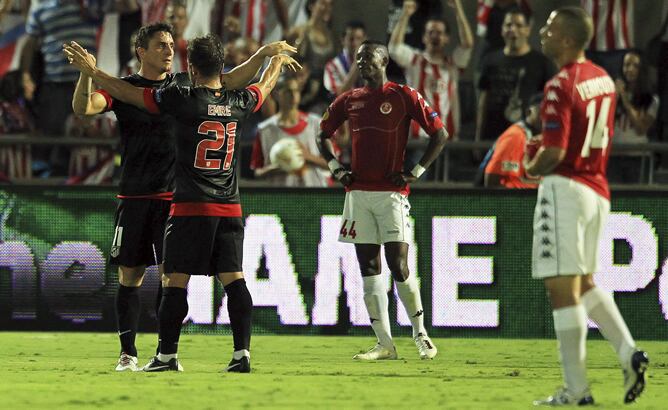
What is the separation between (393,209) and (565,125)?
11.4 ft

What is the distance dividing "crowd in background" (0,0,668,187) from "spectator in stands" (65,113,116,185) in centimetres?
1

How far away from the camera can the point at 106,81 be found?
8.22m

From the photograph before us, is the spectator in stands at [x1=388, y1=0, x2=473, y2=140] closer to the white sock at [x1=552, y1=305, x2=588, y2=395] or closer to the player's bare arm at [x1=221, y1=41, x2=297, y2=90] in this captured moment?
the player's bare arm at [x1=221, y1=41, x2=297, y2=90]

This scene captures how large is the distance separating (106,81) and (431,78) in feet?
20.8

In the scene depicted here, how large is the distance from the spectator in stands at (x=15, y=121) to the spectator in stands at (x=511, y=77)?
5081 millimetres

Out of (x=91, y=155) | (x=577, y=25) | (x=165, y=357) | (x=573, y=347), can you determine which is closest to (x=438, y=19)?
(x=91, y=155)

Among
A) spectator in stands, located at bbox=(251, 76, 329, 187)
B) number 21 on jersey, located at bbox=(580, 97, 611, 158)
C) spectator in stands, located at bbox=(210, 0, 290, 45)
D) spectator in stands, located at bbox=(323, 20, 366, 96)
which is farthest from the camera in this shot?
spectator in stands, located at bbox=(210, 0, 290, 45)

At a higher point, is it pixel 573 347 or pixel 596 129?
pixel 596 129

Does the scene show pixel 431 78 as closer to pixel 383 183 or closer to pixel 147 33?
pixel 383 183

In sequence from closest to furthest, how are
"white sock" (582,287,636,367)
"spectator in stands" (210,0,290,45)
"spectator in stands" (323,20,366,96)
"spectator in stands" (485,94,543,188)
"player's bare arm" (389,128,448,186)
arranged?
"white sock" (582,287,636,367) → "player's bare arm" (389,128,448,186) → "spectator in stands" (485,94,543,188) → "spectator in stands" (323,20,366,96) → "spectator in stands" (210,0,290,45)

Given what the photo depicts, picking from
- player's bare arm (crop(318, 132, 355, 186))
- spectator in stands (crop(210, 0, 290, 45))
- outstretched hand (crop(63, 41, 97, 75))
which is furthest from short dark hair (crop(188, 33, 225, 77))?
spectator in stands (crop(210, 0, 290, 45))

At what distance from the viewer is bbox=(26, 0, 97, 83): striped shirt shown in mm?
14938

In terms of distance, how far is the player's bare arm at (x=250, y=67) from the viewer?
867 cm

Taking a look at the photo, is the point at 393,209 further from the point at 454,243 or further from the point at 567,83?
the point at 567,83
